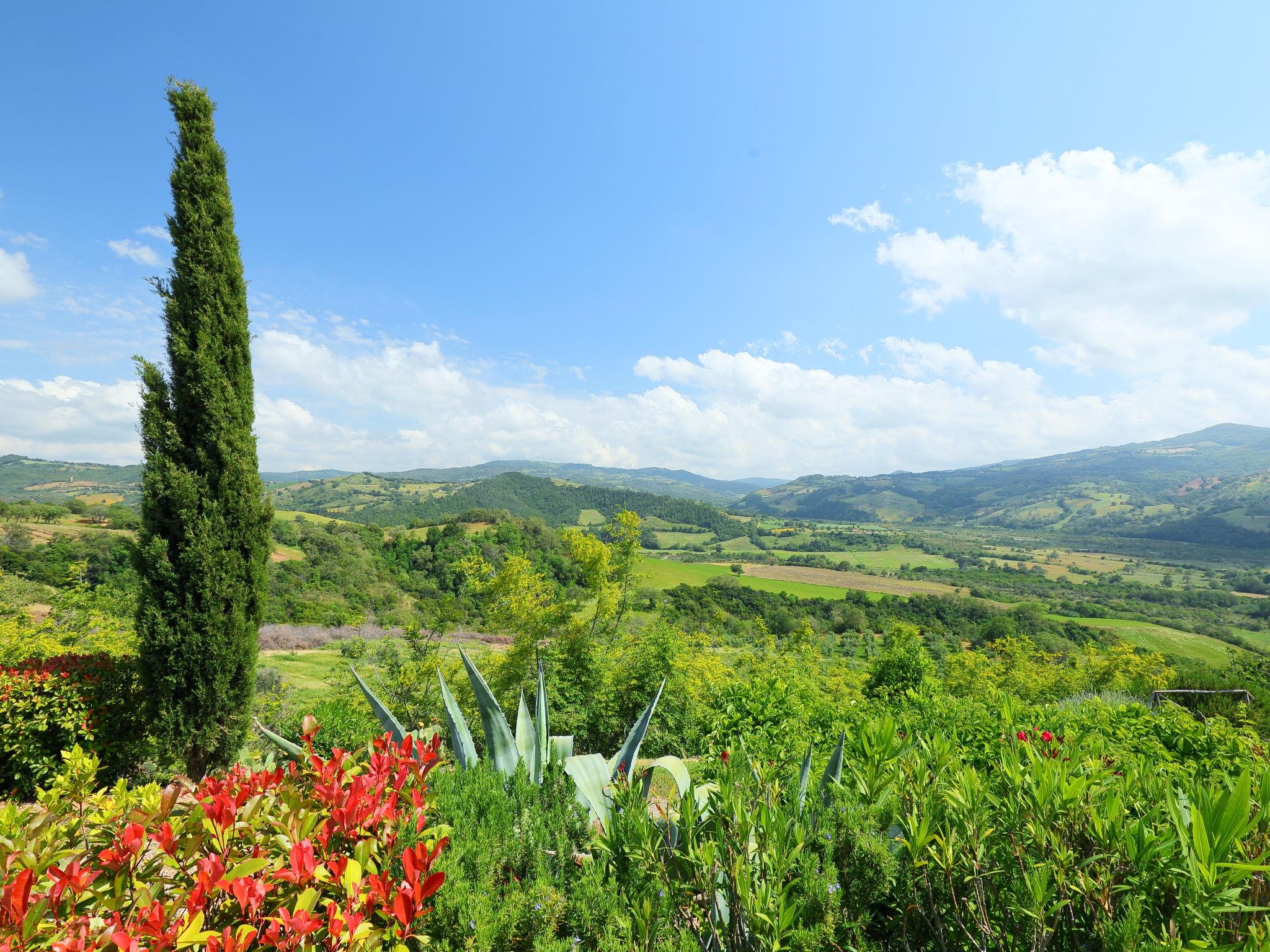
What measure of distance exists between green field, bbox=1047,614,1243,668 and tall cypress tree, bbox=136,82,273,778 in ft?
156

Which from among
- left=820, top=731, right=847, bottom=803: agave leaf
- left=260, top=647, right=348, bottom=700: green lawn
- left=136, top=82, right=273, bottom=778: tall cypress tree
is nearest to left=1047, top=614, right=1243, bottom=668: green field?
left=820, top=731, right=847, bottom=803: agave leaf

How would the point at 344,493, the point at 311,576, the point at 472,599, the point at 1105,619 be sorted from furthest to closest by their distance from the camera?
the point at 344,493, the point at 1105,619, the point at 311,576, the point at 472,599

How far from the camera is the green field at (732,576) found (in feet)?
167

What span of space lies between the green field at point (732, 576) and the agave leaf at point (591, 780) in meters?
41.9

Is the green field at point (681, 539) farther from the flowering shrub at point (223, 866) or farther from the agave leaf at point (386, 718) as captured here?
the flowering shrub at point (223, 866)

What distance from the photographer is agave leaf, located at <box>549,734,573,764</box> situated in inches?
129

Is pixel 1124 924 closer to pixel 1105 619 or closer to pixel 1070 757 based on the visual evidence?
pixel 1070 757

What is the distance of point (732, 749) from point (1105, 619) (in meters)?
65.2

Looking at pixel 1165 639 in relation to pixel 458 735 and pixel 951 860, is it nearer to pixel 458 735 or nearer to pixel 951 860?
pixel 951 860

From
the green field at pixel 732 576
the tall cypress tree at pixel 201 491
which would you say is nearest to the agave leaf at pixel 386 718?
the tall cypress tree at pixel 201 491

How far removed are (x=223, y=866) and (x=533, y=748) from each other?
2.50 meters

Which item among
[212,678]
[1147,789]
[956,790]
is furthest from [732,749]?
[212,678]

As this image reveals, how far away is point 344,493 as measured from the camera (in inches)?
5138

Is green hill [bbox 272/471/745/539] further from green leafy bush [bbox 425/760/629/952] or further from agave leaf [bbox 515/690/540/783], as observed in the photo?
green leafy bush [bbox 425/760/629/952]
